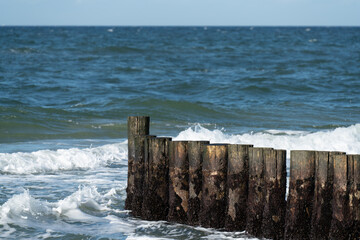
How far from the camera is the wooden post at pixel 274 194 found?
Result: 5918 millimetres

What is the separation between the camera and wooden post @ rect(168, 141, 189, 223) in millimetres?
6625

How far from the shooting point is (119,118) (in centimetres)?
1720

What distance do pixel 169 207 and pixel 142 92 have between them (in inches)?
641

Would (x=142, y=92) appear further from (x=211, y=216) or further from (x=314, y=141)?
(x=211, y=216)

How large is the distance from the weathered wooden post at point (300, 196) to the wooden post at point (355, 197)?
0.42m

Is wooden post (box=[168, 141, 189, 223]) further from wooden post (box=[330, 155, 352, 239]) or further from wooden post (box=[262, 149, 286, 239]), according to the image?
wooden post (box=[330, 155, 352, 239])

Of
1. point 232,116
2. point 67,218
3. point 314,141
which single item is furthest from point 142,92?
point 67,218

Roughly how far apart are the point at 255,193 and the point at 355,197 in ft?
3.55

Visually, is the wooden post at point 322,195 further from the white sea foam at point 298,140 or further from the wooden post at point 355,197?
the white sea foam at point 298,140

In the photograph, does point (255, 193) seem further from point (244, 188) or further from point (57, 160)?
point (57, 160)

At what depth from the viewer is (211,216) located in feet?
21.3

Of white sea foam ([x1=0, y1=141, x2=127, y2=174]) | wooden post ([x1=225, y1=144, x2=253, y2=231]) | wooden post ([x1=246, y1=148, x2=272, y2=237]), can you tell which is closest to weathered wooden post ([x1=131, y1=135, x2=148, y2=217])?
wooden post ([x1=225, y1=144, x2=253, y2=231])

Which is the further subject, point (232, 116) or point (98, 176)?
point (232, 116)

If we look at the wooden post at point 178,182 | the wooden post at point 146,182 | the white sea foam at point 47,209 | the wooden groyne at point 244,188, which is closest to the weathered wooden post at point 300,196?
the wooden groyne at point 244,188
